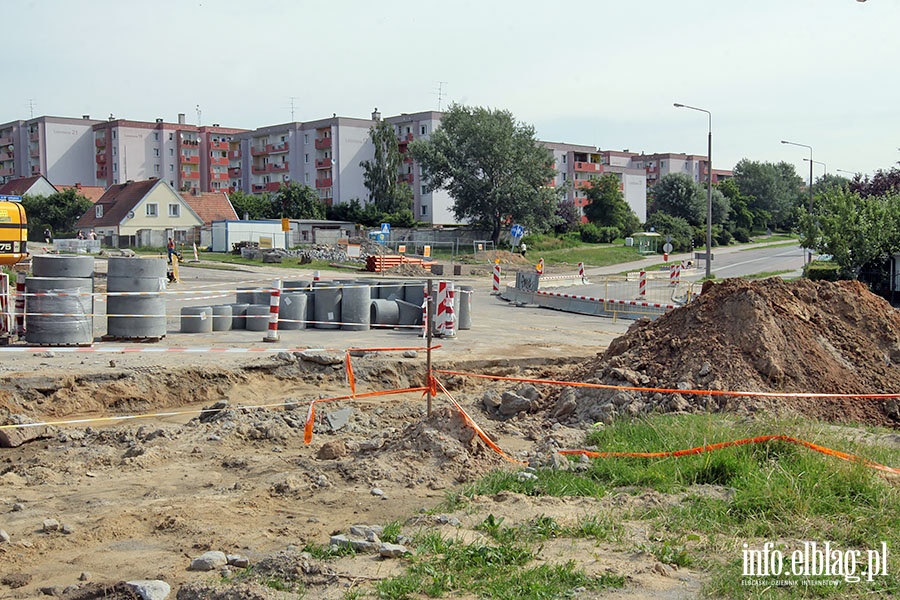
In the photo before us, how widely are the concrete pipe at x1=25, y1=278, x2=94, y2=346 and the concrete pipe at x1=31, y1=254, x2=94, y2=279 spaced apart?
0.14m

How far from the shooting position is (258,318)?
17.0 metres

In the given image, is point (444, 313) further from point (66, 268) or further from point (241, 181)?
point (241, 181)

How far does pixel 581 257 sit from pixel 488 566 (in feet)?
201

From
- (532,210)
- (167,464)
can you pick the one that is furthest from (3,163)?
(167,464)

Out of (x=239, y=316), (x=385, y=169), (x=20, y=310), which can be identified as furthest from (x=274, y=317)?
(x=385, y=169)

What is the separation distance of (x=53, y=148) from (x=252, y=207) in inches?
1523

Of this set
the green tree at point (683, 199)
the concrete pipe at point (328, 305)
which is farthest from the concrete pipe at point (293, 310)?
the green tree at point (683, 199)

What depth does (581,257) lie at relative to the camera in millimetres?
65438

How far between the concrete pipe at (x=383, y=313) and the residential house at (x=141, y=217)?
177ft

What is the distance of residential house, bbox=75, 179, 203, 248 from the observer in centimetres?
6912

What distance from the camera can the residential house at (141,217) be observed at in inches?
2721

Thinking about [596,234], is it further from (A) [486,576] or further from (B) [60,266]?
(A) [486,576]

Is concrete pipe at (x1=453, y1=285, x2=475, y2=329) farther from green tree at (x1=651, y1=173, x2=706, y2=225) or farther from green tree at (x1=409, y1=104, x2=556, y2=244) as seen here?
green tree at (x1=651, y1=173, x2=706, y2=225)

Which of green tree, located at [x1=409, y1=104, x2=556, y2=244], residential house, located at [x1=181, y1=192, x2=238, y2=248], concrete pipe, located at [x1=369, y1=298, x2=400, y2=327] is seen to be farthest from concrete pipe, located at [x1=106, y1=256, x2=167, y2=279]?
residential house, located at [x1=181, y1=192, x2=238, y2=248]
